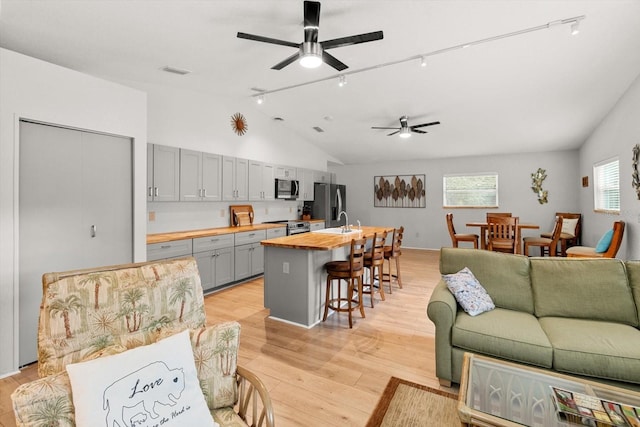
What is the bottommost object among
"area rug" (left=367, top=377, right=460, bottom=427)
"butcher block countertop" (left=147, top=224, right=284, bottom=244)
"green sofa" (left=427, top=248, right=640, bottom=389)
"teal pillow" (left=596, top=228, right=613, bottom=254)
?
"area rug" (left=367, top=377, right=460, bottom=427)

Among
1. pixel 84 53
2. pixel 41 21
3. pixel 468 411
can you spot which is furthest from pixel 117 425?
pixel 84 53

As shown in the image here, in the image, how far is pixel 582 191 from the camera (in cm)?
658

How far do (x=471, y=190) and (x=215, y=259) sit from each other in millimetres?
6313

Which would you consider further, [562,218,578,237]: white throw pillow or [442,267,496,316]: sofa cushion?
[562,218,578,237]: white throw pillow

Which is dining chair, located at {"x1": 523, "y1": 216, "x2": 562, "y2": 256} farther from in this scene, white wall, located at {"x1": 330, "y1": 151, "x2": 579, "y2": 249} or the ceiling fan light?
the ceiling fan light

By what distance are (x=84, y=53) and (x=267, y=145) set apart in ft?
11.6

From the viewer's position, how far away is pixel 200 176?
16.1ft

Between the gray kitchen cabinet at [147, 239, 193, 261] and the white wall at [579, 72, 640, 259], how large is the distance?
19.2 ft

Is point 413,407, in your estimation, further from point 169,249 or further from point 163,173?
point 163,173

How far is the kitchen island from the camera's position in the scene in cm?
333

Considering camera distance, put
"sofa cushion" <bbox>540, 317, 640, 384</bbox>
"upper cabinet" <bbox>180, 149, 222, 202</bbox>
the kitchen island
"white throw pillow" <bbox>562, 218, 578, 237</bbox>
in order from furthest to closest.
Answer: "white throw pillow" <bbox>562, 218, 578, 237</bbox>, "upper cabinet" <bbox>180, 149, 222, 202</bbox>, the kitchen island, "sofa cushion" <bbox>540, 317, 640, 384</bbox>

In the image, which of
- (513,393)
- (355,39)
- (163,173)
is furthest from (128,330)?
(163,173)

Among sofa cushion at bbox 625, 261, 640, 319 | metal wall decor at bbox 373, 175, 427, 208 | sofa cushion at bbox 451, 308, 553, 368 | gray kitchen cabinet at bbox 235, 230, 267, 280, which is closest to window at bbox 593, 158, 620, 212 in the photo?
sofa cushion at bbox 625, 261, 640, 319

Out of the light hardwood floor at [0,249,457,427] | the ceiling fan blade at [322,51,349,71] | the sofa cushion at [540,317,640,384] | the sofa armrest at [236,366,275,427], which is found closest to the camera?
A: the sofa armrest at [236,366,275,427]
